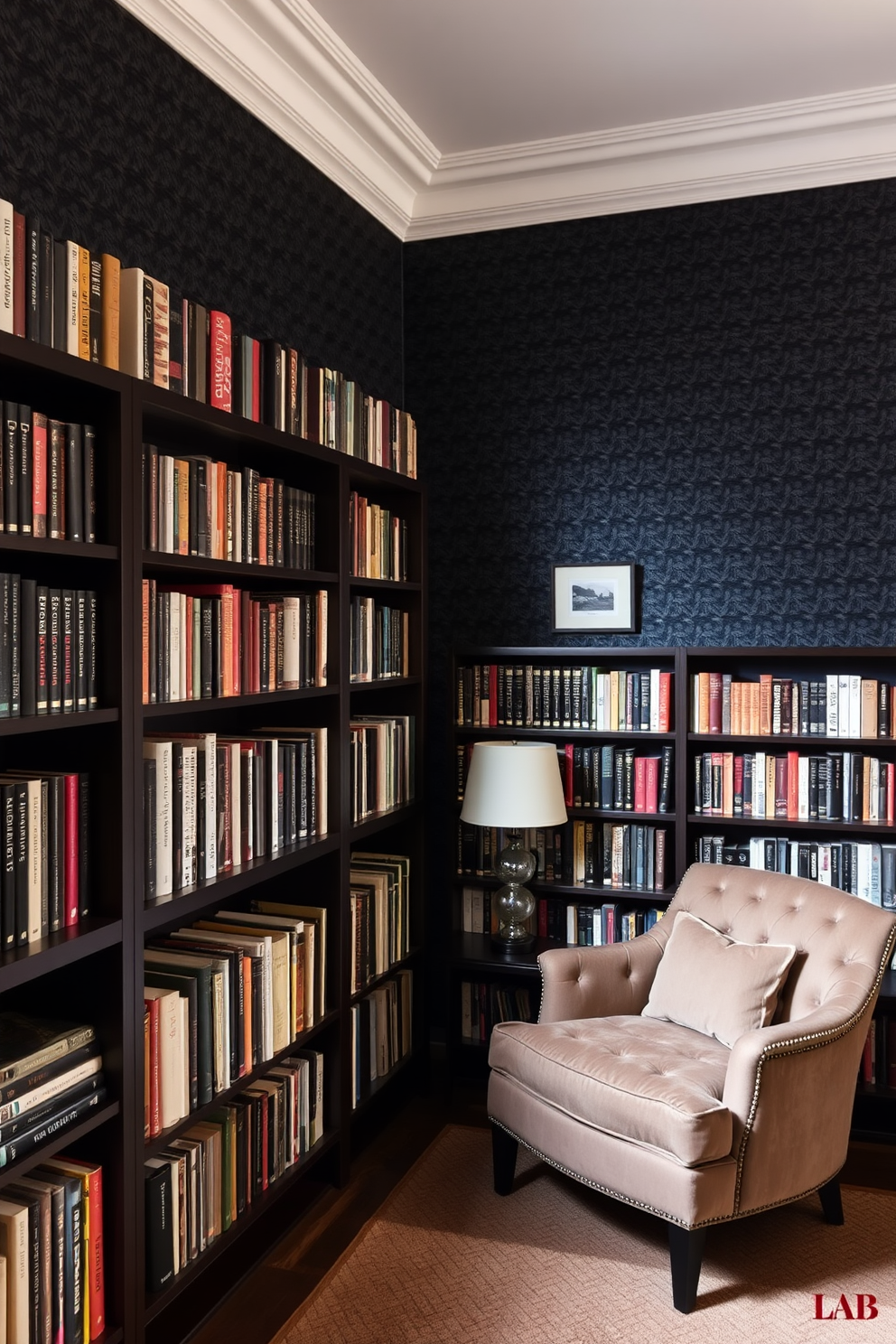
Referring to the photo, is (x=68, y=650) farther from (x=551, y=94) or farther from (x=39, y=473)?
(x=551, y=94)

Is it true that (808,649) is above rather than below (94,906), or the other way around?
above

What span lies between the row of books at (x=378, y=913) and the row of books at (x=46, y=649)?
51.7 inches

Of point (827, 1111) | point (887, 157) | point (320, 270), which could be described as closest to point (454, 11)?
point (320, 270)

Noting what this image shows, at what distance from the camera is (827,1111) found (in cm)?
262

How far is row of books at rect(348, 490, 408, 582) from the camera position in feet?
10.3

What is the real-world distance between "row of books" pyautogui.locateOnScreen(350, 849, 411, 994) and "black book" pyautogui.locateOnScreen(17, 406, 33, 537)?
1581 millimetres

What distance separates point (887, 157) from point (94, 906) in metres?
3.26

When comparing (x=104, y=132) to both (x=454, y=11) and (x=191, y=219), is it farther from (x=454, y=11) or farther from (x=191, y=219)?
(x=454, y=11)

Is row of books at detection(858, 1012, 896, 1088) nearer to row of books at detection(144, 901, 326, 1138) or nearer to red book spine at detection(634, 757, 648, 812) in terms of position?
red book spine at detection(634, 757, 648, 812)

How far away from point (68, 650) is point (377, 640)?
57.5 inches

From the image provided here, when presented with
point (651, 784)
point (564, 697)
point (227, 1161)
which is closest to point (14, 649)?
point (227, 1161)

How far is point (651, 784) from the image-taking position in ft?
11.4

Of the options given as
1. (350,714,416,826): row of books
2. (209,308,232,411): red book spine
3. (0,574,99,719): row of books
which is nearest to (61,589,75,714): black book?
(0,574,99,719): row of books

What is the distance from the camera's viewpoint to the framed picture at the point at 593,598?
375 centimetres
